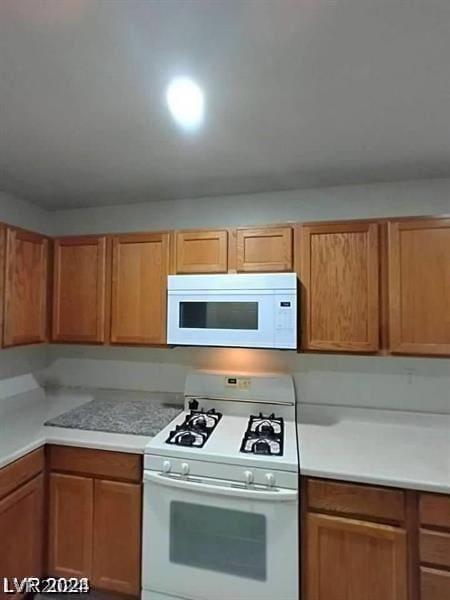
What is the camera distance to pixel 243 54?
43.8 inches

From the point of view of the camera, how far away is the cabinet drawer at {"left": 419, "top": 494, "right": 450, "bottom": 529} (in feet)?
4.95

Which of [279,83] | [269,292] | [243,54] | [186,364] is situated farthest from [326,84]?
[186,364]

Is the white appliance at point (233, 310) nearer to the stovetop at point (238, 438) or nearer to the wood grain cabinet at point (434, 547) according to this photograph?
the stovetop at point (238, 438)

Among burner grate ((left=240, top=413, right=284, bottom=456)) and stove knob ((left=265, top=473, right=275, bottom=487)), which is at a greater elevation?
burner grate ((left=240, top=413, right=284, bottom=456))

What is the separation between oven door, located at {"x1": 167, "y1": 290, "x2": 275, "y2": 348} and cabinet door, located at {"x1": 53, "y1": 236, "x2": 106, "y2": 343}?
0.55 m

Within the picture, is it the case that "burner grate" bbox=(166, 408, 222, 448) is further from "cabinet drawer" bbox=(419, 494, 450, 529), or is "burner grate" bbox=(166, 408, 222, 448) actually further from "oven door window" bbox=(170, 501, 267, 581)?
"cabinet drawer" bbox=(419, 494, 450, 529)

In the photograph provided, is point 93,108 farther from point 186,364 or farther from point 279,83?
A: point 186,364

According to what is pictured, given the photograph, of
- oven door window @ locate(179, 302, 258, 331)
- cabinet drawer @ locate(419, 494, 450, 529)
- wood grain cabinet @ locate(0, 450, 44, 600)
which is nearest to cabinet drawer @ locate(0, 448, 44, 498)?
wood grain cabinet @ locate(0, 450, 44, 600)

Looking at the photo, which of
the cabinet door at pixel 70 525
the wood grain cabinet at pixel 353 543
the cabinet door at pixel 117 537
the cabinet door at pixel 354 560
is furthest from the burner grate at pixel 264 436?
the cabinet door at pixel 70 525

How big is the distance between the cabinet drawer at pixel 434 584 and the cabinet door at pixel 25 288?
2.34 m

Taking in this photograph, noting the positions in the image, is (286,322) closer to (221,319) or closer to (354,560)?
(221,319)

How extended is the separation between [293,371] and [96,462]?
4.15 ft

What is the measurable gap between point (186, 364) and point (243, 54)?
6.25 ft

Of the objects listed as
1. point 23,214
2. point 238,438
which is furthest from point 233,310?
point 23,214
